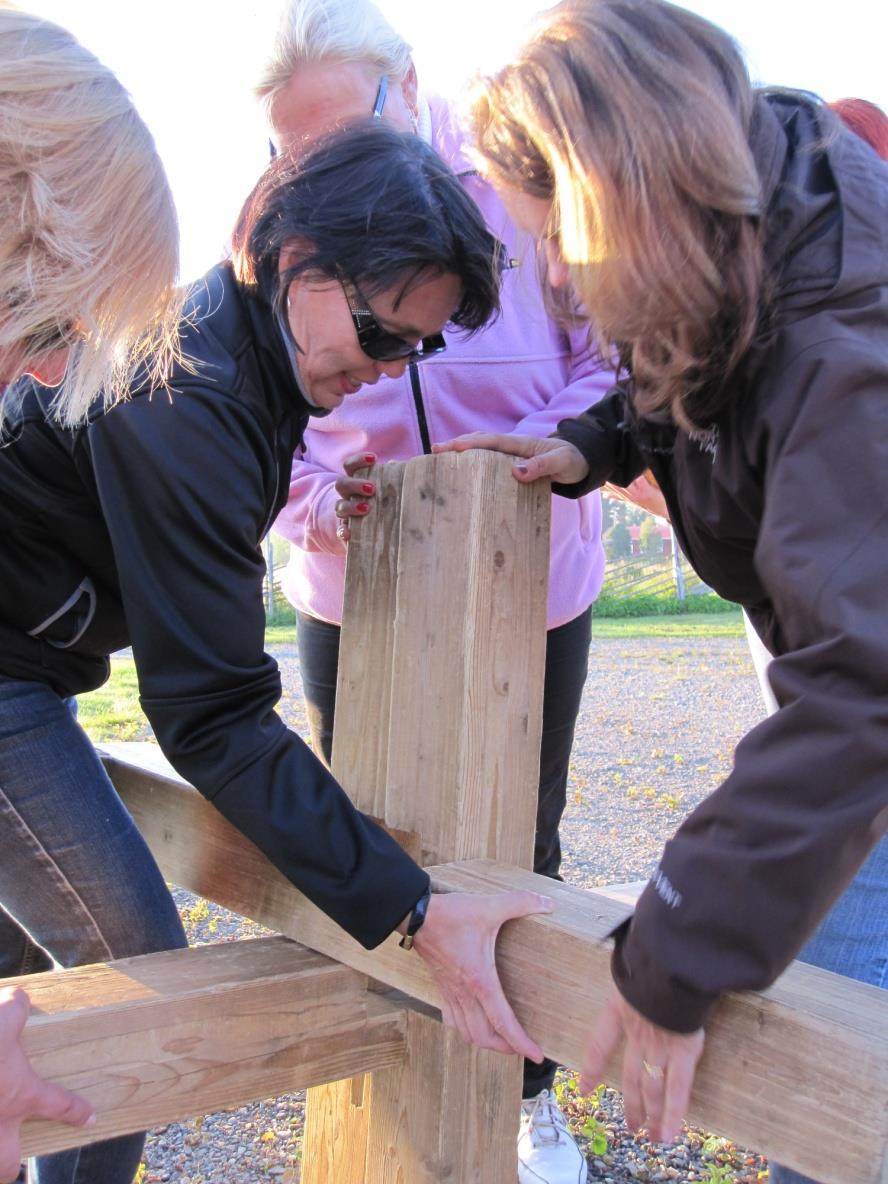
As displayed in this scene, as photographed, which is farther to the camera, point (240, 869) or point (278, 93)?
point (278, 93)

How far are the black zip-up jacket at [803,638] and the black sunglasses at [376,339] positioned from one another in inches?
25.5

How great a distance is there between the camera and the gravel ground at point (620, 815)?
2.96 metres

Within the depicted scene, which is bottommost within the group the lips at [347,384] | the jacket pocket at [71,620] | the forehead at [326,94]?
the jacket pocket at [71,620]

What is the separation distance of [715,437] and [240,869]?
1.04 metres

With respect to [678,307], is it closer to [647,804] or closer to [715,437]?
[715,437]

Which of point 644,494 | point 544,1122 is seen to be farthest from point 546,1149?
point 644,494

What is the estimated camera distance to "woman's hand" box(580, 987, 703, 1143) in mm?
1114

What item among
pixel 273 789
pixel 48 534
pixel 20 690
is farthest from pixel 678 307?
pixel 20 690

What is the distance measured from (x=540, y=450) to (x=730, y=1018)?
90cm

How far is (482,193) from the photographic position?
7.16 ft

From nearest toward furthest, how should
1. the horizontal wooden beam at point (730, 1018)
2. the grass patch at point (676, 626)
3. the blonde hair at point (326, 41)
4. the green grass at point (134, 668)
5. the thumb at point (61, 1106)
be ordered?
1. the horizontal wooden beam at point (730, 1018)
2. the thumb at point (61, 1106)
3. the blonde hair at point (326, 41)
4. the green grass at point (134, 668)
5. the grass patch at point (676, 626)

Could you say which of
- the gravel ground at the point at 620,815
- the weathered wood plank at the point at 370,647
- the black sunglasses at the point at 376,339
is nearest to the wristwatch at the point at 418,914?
the weathered wood plank at the point at 370,647

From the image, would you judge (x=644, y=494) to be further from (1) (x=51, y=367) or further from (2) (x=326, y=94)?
(1) (x=51, y=367)

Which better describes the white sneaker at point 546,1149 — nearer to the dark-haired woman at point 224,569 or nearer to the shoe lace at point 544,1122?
the shoe lace at point 544,1122
